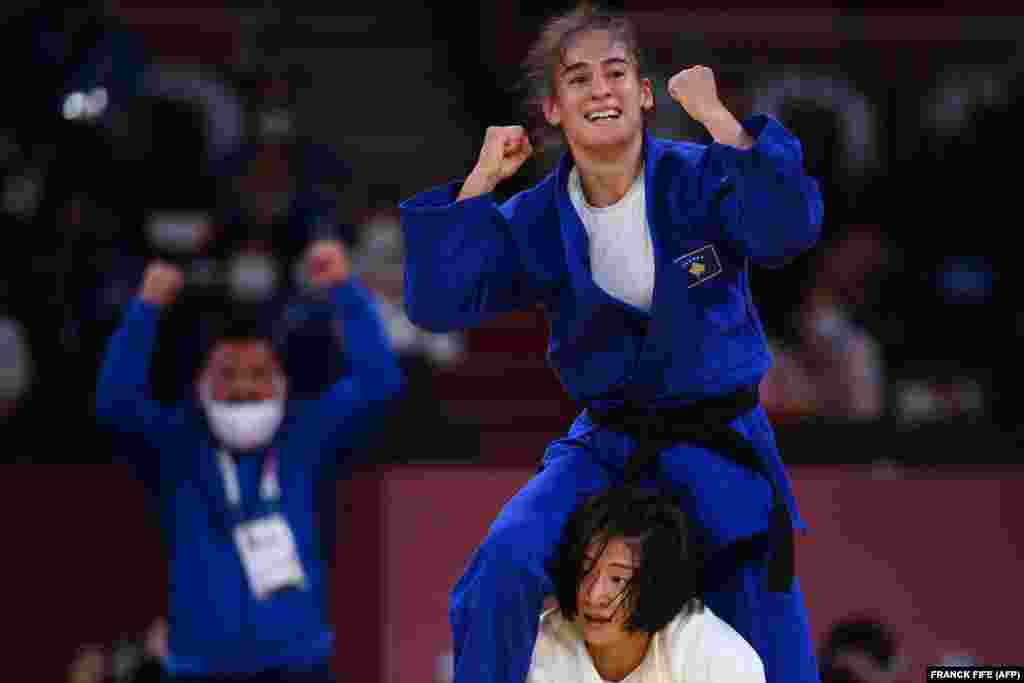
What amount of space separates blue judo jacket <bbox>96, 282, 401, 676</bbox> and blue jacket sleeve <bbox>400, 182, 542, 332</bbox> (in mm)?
2022

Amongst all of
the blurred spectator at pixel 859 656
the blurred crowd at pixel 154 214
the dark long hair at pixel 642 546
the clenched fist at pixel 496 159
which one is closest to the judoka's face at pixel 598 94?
the clenched fist at pixel 496 159

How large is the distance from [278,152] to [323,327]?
129 cm

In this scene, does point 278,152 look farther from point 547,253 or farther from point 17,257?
point 547,253

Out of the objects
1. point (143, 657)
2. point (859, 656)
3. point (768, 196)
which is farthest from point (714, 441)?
point (143, 657)

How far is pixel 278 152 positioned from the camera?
720 centimetres

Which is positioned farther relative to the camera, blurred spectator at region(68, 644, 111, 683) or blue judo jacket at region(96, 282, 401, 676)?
blurred spectator at region(68, 644, 111, 683)

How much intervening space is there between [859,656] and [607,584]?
1.67 m

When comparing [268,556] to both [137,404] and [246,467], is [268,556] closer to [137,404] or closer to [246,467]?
[246,467]

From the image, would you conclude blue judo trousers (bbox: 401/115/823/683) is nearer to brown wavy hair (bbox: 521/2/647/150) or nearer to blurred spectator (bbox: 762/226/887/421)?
brown wavy hair (bbox: 521/2/647/150)

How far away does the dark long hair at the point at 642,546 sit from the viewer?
3352 mm

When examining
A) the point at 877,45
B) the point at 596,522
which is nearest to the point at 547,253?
the point at 596,522

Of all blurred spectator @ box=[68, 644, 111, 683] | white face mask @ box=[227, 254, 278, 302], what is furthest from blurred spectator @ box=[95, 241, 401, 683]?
white face mask @ box=[227, 254, 278, 302]

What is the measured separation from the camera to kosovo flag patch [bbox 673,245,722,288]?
340cm

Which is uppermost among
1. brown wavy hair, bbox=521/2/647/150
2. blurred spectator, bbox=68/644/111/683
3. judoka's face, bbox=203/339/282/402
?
brown wavy hair, bbox=521/2/647/150
